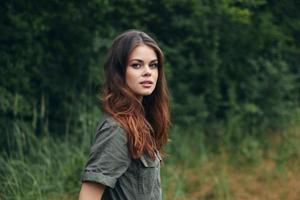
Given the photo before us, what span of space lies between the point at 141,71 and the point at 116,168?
461 millimetres

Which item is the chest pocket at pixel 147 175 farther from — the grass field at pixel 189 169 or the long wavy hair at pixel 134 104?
the grass field at pixel 189 169

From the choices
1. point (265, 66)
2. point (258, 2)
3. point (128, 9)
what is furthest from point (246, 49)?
point (128, 9)

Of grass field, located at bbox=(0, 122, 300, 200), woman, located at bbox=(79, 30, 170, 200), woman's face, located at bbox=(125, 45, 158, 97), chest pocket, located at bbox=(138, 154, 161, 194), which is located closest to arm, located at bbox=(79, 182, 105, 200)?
woman, located at bbox=(79, 30, 170, 200)

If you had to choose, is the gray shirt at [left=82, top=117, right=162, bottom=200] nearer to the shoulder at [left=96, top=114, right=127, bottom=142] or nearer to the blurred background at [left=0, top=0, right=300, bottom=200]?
the shoulder at [left=96, top=114, right=127, bottom=142]

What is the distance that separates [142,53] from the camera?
3.11 m

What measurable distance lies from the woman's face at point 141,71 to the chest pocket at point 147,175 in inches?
11.8

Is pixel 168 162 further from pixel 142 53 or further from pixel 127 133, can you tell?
pixel 127 133

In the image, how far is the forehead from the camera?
3.10 m

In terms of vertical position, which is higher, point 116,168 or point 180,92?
point 116,168

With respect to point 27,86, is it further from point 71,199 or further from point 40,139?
point 71,199

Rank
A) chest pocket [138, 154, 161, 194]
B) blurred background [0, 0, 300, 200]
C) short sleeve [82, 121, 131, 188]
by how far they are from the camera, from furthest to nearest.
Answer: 1. blurred background [0, 0, 300, 200]
2. chest pocket [138, 154, 161, 194]
3. short sleeve [82, 121, 131, 188]

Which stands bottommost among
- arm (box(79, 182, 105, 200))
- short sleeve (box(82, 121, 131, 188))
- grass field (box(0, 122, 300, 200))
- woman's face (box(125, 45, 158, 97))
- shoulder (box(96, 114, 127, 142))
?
grass field (box(0, 122, 300, 200))

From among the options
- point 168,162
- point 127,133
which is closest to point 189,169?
point 168,162

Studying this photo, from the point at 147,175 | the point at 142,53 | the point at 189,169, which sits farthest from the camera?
the point at 189,169
